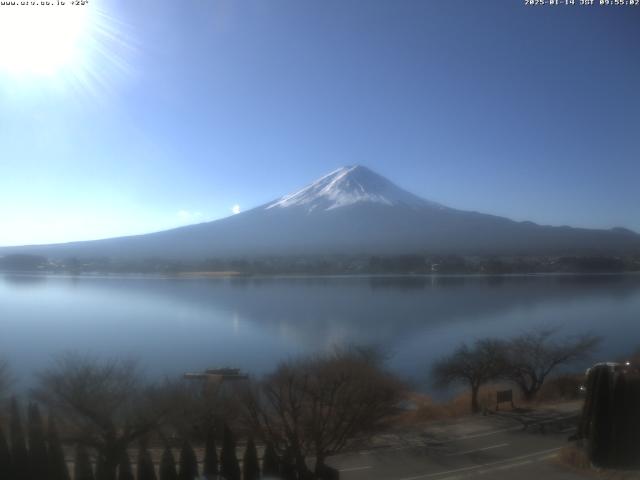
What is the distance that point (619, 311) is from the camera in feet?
34.6

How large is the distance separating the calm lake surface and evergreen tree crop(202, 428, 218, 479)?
2255 millimetres

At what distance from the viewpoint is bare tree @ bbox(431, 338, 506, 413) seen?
7.57m

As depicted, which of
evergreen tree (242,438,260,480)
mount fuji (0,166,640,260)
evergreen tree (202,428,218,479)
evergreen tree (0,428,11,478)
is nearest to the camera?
evergreen tree (0,428,11,478)

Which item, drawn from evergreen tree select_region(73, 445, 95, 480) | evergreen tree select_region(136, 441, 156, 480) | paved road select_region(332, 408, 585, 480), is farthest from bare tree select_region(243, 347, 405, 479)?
evergreen tree select_region(73, 445, 95, 480)

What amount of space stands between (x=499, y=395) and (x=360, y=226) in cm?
1912

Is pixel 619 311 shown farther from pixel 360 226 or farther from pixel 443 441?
pixel 360 226

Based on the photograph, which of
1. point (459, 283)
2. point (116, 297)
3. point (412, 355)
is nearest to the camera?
point (412, 355)

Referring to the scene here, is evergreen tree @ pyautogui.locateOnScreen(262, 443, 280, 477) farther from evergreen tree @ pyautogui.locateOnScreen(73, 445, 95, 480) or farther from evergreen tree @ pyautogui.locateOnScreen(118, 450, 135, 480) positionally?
evergreen tree @ pyautogui.locateOnScreen(73, 445, 95, 480)

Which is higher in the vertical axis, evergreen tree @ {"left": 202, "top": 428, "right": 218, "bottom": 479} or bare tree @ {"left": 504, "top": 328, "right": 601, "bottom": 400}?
evergreen tree @ {"left": 202, "top": 428, "right": 218, "bottom": 479}

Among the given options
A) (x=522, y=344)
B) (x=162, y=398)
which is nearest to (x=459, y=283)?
(x=522, y=344)

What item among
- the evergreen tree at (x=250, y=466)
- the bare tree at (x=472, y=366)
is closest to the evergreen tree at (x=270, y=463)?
the evergreen tree at (x=250, y=466)

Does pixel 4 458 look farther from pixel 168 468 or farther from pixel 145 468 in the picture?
pixel 168 468

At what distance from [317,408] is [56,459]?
1973 millimetres

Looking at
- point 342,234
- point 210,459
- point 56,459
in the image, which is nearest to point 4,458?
point 56,459
